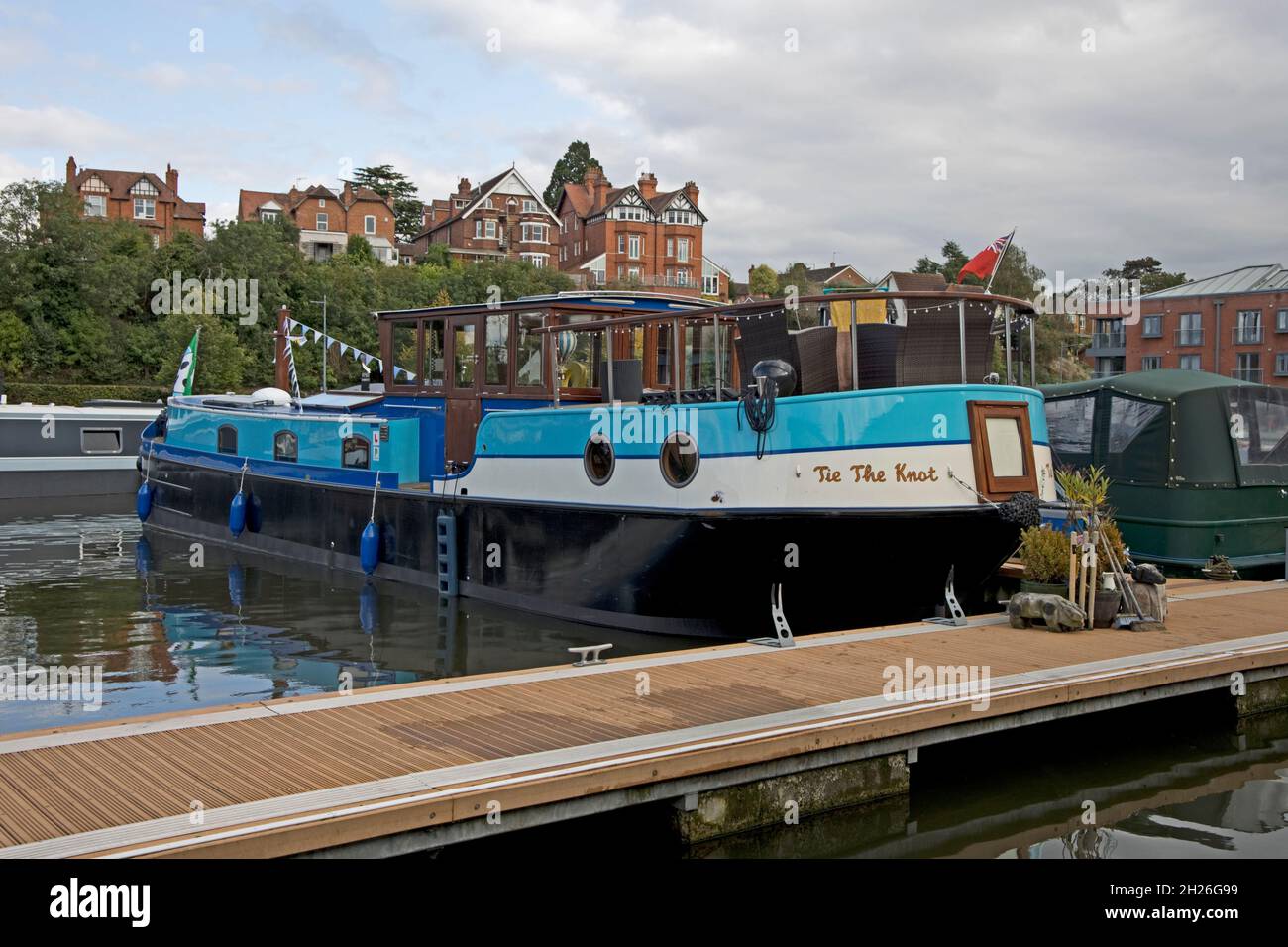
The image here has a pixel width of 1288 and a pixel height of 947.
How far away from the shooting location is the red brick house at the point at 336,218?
252 ft

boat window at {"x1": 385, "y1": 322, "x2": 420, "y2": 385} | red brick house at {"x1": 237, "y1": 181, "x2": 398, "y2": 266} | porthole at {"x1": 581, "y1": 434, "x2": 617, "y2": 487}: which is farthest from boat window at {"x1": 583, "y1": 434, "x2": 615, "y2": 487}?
red brick house at {"x1": 237, "y1": 181, "x2": 398, "y2": 266}

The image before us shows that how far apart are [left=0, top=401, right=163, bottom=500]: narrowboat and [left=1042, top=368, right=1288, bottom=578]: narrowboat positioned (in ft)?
81.1

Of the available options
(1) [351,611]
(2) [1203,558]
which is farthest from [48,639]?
(2) [1203,558]

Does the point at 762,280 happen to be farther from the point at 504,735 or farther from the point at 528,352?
the point at 504,735

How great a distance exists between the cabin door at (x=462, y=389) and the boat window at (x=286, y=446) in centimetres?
413

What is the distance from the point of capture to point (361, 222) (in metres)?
78.2

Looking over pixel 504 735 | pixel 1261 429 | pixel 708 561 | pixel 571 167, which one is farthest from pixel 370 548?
pixel 571 167

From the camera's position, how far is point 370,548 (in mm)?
16219

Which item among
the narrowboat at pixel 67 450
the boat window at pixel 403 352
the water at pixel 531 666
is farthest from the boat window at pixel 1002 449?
the narrowboat at pixel 67 450

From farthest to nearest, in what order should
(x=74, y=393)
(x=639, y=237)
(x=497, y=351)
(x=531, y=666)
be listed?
(x=639, y=237)
(x=74, y=393)
(x=497, y=351)
(x=531, y=666)

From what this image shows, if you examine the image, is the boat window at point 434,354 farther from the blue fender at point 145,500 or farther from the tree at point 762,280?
the tree at point 762,280

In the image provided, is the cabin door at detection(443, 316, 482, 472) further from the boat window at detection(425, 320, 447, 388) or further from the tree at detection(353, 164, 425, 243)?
the tree at detection(353, 164, 425, 243)

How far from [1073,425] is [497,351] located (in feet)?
28.6
